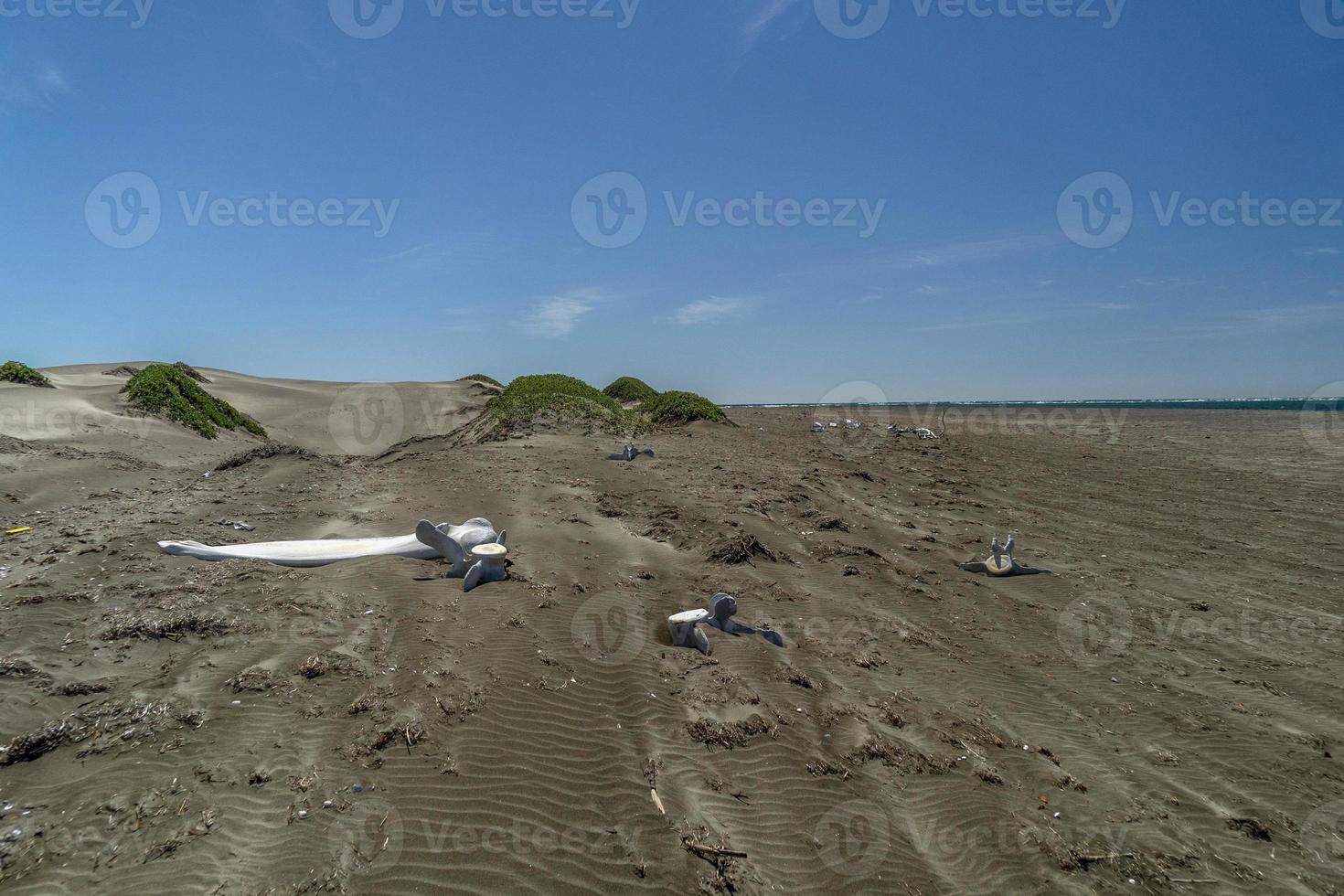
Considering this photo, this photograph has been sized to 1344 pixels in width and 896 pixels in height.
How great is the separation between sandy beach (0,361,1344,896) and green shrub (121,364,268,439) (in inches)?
215

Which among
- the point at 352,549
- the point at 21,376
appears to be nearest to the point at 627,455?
the point at 352,549

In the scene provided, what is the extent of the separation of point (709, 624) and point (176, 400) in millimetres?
16158

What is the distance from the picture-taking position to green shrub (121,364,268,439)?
14.1 meters

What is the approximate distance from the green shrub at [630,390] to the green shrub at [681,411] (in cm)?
909

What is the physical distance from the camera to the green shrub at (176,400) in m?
14.1

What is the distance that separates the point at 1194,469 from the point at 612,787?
68.5 feet

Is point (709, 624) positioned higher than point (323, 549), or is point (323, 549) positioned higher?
point (323, 549)

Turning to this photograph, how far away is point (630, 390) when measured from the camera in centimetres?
3509

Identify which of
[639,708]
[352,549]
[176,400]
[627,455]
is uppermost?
[176,400]

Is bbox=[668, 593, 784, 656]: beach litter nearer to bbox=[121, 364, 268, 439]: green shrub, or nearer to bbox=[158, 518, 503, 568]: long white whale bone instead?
bbox=[158, 518, 503, 568]: long white whale bone

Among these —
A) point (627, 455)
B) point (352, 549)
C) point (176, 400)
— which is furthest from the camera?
point (176, 400)

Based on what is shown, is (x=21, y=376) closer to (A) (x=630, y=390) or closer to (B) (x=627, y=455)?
(B) (x=627, y=455)

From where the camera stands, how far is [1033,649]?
19.4 feet

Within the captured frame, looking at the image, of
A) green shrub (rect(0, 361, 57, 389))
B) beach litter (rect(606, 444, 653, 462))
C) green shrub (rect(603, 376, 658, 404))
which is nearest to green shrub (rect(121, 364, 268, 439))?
green shrub (rect(0, 361, 57, 389))
